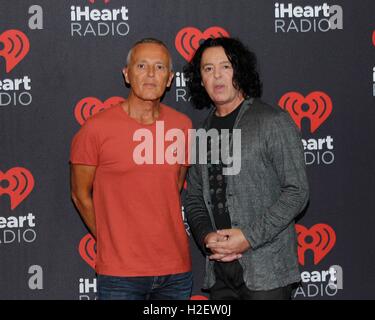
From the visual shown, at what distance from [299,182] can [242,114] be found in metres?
0.40

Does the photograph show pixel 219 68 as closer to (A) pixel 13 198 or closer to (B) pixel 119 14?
(B) pixel 119 14

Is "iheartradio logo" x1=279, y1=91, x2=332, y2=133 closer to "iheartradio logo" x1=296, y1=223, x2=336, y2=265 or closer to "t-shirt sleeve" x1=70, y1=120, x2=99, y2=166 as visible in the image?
"iheartradio logo" x1=296, y1=223, x2=336, y2=265

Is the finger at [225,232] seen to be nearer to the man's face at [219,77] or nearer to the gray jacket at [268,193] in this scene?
the gray jacket at [268,193]

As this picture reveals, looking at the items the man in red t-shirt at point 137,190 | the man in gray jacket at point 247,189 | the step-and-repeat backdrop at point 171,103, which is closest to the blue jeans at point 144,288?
the man in red t-shirt at point 137,190

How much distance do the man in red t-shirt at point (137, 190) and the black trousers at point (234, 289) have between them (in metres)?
0.18

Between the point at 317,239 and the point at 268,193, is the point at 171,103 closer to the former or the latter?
the point at 268,193

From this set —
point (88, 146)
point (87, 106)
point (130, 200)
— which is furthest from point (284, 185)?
point (87, 106)

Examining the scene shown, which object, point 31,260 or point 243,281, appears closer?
point 243,281

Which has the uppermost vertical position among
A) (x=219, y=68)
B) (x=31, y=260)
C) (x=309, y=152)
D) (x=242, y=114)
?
(x=219, y=68)

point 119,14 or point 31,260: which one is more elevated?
point 119,14

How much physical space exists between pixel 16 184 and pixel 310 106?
173 cm

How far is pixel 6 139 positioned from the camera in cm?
317

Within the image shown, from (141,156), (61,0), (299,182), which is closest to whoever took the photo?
(299,182)

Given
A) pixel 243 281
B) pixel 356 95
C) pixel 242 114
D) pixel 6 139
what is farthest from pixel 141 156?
pixel 356 95
